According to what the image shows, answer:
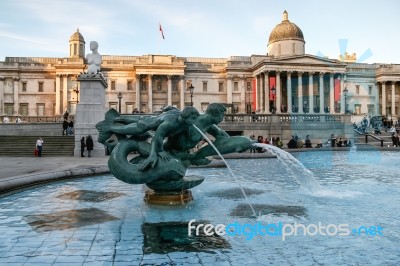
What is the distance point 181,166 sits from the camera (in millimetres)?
8180

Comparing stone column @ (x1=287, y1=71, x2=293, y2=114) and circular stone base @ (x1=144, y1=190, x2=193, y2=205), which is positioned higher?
stone column @ (x1=287, y1=71, x2=293, y2=114)

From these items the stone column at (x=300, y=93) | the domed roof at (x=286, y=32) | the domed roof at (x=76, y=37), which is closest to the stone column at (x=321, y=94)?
the stone column at (x=300, y=93)

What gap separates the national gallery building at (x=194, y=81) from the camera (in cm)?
6488

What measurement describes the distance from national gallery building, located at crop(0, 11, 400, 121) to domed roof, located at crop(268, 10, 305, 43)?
0.07 meters

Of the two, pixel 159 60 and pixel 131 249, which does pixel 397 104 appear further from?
pixel 131 249

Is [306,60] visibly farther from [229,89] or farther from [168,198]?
[168,198]

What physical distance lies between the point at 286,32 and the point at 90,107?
5490cm

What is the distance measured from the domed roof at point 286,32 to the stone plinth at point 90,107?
53.3m

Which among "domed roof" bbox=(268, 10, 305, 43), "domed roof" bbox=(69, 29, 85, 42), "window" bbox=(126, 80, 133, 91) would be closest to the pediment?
"domed roof" bbox=(268, 10, 305, 43)

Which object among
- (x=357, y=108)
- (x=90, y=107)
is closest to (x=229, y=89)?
(x=357, y=108)

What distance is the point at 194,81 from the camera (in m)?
69.6

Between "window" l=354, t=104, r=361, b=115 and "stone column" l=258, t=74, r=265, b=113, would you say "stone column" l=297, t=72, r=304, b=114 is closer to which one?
"stone column" l=258, t=74, r=265, b=113

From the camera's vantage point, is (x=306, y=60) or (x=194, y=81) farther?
(x=194, y=81)

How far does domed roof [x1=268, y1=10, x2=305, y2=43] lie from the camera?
70.6 metres
